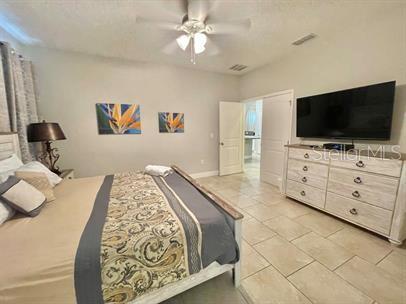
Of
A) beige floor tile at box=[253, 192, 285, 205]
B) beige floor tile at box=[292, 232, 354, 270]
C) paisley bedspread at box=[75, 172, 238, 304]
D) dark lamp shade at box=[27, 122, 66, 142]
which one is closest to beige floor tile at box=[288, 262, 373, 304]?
beige floor tile at box=[292, 232, 354, 270]

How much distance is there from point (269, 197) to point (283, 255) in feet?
4.98

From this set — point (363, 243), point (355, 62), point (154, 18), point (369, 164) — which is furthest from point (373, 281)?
point (154, 18)

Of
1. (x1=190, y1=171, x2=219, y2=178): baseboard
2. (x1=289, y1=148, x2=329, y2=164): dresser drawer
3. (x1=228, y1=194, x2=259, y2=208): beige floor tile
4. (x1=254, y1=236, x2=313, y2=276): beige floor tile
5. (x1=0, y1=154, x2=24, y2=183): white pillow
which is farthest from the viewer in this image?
(x1=190, y1=171, x2=219, y2=178): baseboard

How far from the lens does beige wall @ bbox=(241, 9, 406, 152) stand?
6.88ft

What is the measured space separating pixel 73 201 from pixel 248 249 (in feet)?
6.14

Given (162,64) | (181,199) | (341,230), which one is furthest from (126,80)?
(341,230)

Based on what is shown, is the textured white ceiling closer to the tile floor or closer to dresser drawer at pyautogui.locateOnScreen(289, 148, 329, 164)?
dresser drawer at pyautogui.locateOnScreen(289, 148, 329, 164)

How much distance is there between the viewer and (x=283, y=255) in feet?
5.98

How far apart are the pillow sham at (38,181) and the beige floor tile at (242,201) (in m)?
2.50

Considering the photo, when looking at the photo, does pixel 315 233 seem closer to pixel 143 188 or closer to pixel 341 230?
pixel 341 230

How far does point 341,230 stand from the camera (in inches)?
87.8

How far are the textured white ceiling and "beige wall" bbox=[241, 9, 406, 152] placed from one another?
133 millimetres

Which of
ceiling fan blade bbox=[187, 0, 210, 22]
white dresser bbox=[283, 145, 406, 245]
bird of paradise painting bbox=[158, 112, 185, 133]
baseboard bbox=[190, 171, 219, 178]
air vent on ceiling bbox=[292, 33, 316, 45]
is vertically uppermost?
air vent on ceiling bbox=[292, 33, 316, 45]

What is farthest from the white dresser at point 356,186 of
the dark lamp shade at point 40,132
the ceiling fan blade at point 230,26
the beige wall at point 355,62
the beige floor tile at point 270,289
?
the dark lamp shade at point 40,132
